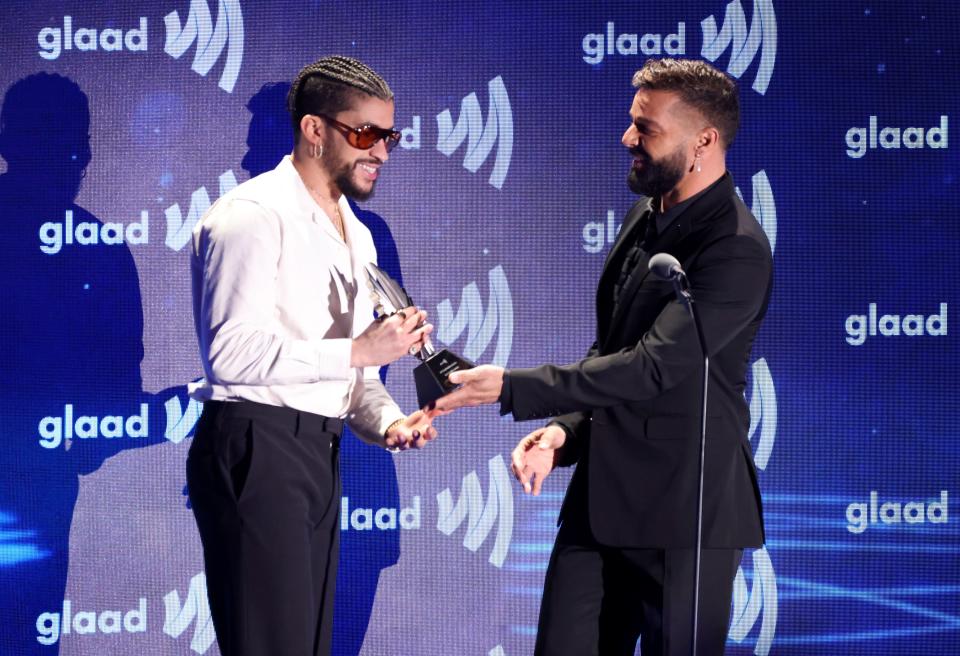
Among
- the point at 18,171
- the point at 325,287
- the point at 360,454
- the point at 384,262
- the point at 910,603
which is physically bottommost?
the point at 910,603

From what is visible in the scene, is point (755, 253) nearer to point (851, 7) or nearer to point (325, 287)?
point (325, 287)

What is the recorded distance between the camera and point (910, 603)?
418cm

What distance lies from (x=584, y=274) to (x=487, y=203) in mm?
502

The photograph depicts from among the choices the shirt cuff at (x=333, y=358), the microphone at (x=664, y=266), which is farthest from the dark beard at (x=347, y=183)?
the microphone at (x=664, y=266)

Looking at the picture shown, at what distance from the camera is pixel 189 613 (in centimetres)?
430

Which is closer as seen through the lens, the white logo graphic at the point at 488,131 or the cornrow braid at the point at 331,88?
the cornrow braid at the point at 331,88

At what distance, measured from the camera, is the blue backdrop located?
4.18 m

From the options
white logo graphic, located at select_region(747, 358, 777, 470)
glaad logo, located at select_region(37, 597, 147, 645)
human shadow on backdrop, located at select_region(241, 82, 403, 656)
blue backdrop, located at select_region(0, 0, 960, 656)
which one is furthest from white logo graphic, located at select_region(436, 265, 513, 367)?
glaad logo, located at select_region(37, 597, 147, 645)

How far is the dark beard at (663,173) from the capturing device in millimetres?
2664

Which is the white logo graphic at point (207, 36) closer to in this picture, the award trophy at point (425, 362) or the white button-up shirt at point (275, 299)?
the white button-up shirt at point (275, 299)

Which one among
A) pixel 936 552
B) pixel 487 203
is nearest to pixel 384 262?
pixel 487 203

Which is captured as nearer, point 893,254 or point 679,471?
point 679,471

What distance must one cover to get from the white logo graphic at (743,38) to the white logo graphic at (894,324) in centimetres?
102

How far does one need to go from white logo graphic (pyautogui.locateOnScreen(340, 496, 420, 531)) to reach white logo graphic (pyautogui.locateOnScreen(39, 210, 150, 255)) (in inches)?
56.1
